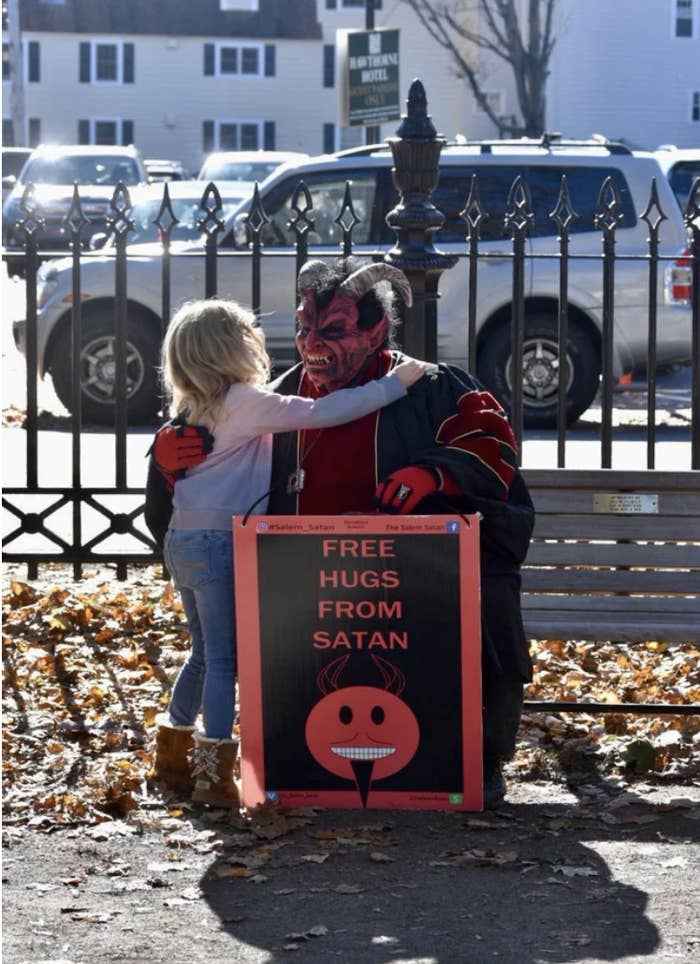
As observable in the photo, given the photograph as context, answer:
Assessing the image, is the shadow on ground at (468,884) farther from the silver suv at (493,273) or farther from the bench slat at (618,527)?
the silver suv at (493,273)

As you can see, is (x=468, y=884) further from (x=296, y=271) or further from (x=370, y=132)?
(x=370, y=132)

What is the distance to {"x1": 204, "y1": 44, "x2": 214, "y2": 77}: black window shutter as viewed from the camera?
6331 centimetres

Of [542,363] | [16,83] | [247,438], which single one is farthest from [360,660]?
[16,83]

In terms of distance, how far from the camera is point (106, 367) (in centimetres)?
1259

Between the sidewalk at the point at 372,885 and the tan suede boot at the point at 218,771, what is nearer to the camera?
the sidewalk at the point at 372,885

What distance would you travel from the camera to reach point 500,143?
42.2ft

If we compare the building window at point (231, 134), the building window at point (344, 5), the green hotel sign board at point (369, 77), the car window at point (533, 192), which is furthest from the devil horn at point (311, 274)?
the building window at point (344, 5)

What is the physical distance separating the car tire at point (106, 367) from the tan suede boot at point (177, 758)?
722 cm

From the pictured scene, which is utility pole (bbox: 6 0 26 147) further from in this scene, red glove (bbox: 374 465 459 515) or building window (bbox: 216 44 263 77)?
red glove (bbox: 374 465 459 515)

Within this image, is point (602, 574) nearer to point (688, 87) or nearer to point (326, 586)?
point (326, 586)

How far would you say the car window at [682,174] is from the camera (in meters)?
16.2

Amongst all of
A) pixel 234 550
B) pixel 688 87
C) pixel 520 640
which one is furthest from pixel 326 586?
→ pixel 688 87

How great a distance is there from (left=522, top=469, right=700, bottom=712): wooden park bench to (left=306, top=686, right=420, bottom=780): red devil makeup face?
2.83 feet

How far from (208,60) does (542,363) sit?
5333cm
